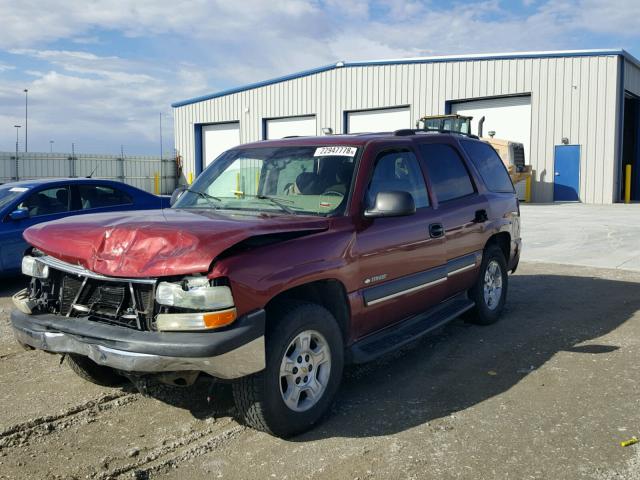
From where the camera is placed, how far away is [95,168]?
2903 centimetres

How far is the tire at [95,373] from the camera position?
4.37 metres

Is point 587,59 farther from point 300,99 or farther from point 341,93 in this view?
point 300,99

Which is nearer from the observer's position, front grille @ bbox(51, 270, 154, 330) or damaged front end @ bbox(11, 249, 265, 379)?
damaged front end @ bbox(11, 249, 265, 379)

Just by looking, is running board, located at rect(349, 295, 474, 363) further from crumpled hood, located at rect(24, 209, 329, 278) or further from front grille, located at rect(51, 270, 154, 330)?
front grille, located at rect(51, 270, 154, 330)

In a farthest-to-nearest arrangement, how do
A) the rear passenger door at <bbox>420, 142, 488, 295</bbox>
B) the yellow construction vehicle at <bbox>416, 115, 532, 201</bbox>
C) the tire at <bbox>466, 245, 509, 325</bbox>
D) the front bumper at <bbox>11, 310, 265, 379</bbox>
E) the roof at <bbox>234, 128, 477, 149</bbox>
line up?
the yellow construction vehicle at <bbox>416, 115, 532, 201</bbox> < the tire at <bbox>466, 245, 509, 325</bbox> < the rear passenger door at <bbox>420, 142, 488, 295</bbox> < the roof at <bbox>234, 128, 477, 149</bbox> < the front bumper at <bbox>11, 310, 265, 379</bbox>

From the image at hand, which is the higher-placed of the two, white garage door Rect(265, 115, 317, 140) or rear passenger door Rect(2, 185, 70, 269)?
white garage door Rect(265, 115, 317, 140)

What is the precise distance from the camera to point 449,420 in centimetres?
393

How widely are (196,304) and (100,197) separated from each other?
6.64 meters

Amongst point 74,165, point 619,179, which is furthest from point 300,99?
point 619,179

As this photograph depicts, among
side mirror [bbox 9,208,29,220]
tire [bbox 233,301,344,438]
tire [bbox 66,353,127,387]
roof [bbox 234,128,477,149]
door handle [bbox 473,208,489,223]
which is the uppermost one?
roof [bbox 234,128,477,149]

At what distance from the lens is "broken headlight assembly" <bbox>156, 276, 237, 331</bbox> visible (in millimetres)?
3184

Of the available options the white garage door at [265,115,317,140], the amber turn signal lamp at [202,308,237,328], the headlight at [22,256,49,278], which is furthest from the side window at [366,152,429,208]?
the white garage door at [265,115,317,140]

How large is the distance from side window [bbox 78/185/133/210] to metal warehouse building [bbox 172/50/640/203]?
20.0 meters

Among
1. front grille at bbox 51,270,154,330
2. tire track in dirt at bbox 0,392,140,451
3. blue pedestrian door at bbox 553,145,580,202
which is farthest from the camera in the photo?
blue pedestrian door at bbox 553,145,580,202
